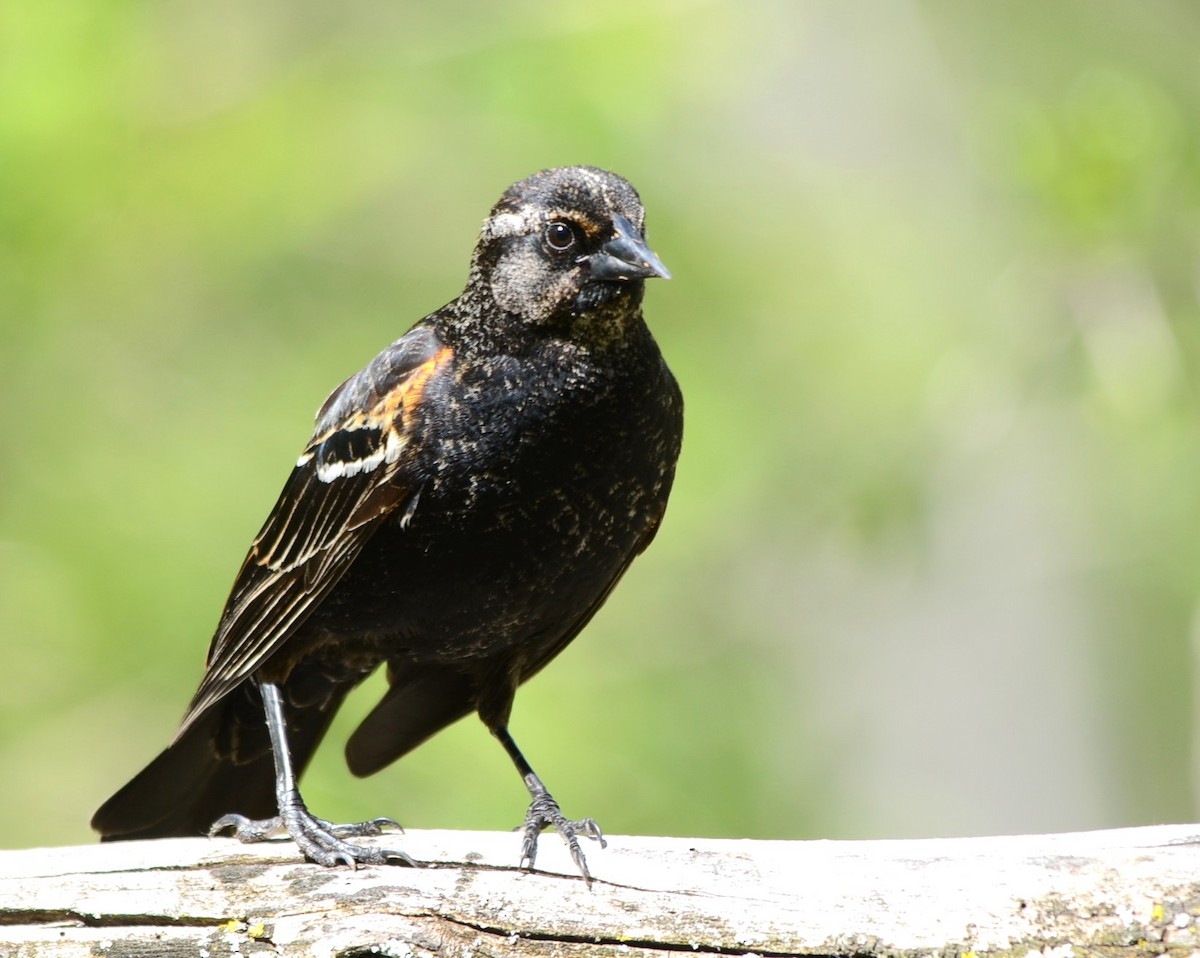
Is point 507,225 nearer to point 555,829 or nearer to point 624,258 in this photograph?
point 624,258

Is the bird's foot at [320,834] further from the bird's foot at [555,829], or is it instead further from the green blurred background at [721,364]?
the green blurred background at [721,364]

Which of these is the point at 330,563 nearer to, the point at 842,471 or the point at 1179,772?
the point at 842,471

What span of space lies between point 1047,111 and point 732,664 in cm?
392

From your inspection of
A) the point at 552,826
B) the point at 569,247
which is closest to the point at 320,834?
the point at 552,826

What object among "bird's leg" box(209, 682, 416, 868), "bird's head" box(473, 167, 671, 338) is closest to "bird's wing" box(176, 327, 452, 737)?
"bird's leg" box(209, 682, 416, 868)

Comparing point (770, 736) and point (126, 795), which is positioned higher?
point (770, 736)

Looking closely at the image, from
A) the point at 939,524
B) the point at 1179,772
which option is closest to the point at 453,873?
the point at 939,524

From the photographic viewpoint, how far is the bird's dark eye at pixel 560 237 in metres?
3.56

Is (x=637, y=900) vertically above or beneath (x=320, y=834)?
beneath

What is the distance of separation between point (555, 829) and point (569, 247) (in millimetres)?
1495

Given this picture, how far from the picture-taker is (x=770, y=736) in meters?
7.93

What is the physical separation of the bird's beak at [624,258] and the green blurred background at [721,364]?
2094 mm

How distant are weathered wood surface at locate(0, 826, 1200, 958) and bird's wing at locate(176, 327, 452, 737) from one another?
0.66m

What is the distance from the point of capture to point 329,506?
370 centimetres
